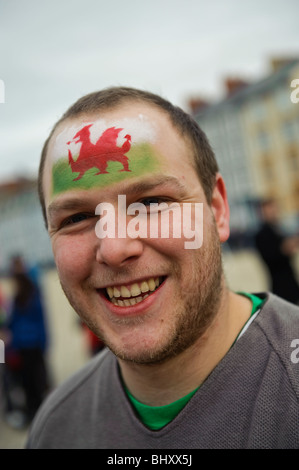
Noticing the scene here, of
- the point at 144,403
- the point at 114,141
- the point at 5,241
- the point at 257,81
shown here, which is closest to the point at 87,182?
the point at 114,141

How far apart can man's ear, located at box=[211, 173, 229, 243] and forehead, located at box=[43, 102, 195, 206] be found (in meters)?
0.25

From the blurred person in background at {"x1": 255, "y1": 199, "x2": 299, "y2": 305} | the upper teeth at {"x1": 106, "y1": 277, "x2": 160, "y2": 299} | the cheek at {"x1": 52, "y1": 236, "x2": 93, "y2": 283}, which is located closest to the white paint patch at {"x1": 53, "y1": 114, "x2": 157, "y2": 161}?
the cheek at {"x1": 52, "y1": 236, "x2": 93, "y2": 283}

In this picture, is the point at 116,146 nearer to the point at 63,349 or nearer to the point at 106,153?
the point at 106,153

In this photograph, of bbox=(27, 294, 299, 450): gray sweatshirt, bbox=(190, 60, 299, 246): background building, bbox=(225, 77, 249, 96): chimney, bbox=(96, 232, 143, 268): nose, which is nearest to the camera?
bbox=(27, 294, 299, 450): gray sweatshirt

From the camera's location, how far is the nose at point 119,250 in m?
1.26

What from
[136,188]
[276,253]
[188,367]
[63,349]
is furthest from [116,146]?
[63,349]

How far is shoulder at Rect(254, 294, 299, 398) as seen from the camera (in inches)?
47.1

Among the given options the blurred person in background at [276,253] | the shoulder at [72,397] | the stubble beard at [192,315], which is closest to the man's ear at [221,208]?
the stubble beard at [192,315]

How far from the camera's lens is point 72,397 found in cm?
167

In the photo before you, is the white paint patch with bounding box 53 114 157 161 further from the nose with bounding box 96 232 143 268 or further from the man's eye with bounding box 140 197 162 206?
the nose with bounding box 96 232 143 268

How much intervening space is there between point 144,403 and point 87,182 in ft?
2.61

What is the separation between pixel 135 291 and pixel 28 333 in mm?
3065

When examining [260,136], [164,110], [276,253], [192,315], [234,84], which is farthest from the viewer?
[260,136]
